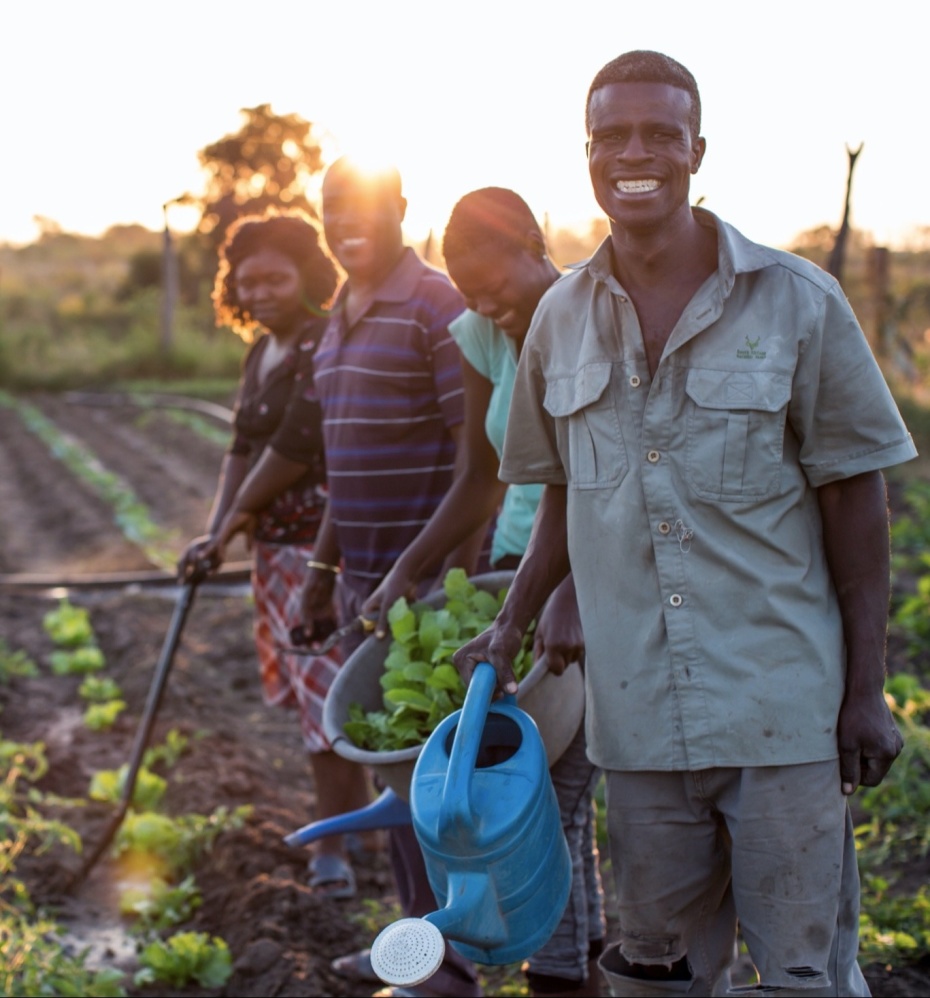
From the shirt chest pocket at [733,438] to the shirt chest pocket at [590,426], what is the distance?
0.45 ft

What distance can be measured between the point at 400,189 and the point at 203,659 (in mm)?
3552

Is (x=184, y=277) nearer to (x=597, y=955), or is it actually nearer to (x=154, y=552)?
(x=154, y=552)

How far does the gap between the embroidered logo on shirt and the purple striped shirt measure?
3.53ft

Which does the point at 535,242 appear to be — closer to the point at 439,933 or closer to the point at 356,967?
the point at 439,933

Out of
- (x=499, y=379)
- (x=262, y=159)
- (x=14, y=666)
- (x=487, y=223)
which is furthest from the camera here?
(x=262, y=159)

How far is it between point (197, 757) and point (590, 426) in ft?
9.91

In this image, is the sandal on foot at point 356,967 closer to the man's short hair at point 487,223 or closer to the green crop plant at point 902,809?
the green crop plant at point 902,809

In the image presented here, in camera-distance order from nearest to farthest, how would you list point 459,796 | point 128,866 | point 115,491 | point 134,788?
1. point 459,796
2. point 128,866
3. point 134,788
4. point 115,491

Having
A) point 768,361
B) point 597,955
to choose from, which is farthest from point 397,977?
point 597,955

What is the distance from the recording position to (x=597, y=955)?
2598 millimetres

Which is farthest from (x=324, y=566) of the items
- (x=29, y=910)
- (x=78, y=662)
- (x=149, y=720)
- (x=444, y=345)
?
(x=78, y=662)

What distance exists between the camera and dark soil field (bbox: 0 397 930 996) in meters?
3.18

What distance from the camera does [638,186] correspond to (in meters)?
1.84

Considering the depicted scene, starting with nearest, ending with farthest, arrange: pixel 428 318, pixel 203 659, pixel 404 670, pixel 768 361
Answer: pixel 768 361 < pixel 404 670 < pixel 428 318 < pixel 203 659
